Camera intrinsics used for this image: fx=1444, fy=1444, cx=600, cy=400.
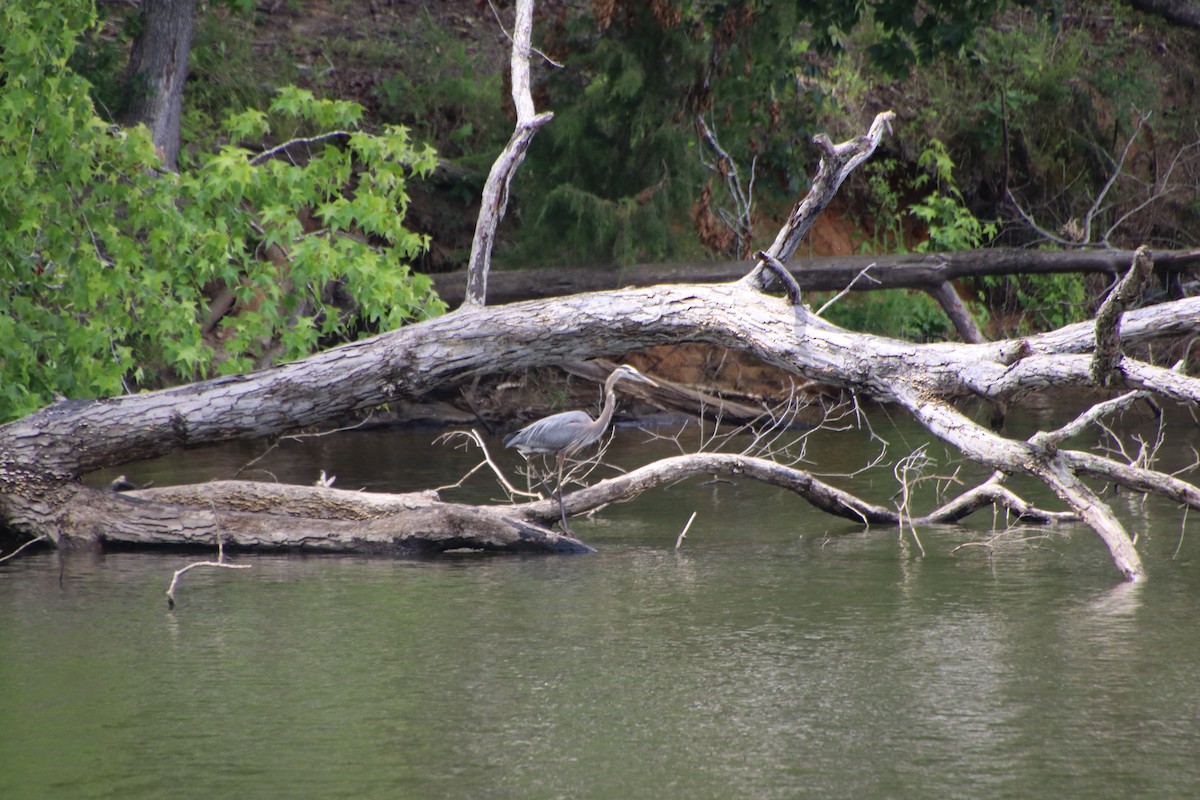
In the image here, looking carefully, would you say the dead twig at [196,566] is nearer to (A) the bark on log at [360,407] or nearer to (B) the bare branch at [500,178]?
(A) the bark on log at [360,407]

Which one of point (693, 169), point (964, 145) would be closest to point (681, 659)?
point (693, 169)

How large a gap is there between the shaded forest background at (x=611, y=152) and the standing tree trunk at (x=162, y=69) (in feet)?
0.82

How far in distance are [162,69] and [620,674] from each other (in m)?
10.8

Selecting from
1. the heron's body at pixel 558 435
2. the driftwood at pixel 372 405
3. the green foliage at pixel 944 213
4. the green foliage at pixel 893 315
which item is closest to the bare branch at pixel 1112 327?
the driftwood at pixel 372 405

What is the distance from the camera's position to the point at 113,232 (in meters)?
9.95

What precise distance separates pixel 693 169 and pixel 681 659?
31.6 ft

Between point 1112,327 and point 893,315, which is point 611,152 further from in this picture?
point 1112,327

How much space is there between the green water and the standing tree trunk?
279 inches

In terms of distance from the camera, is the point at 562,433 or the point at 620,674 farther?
the point at 562,433

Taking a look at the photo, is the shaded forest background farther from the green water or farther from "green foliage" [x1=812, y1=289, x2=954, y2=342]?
the green water

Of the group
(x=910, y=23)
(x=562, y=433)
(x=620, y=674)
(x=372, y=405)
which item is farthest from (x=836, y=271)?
(x=620, y=674)

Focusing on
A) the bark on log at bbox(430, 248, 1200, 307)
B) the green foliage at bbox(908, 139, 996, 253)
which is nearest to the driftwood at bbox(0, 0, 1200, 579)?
the bark on log at bbox(430, 248, 1200, 307)

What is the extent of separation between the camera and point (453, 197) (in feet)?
59.2

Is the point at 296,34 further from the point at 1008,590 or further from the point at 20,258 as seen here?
the point at 1008,590
